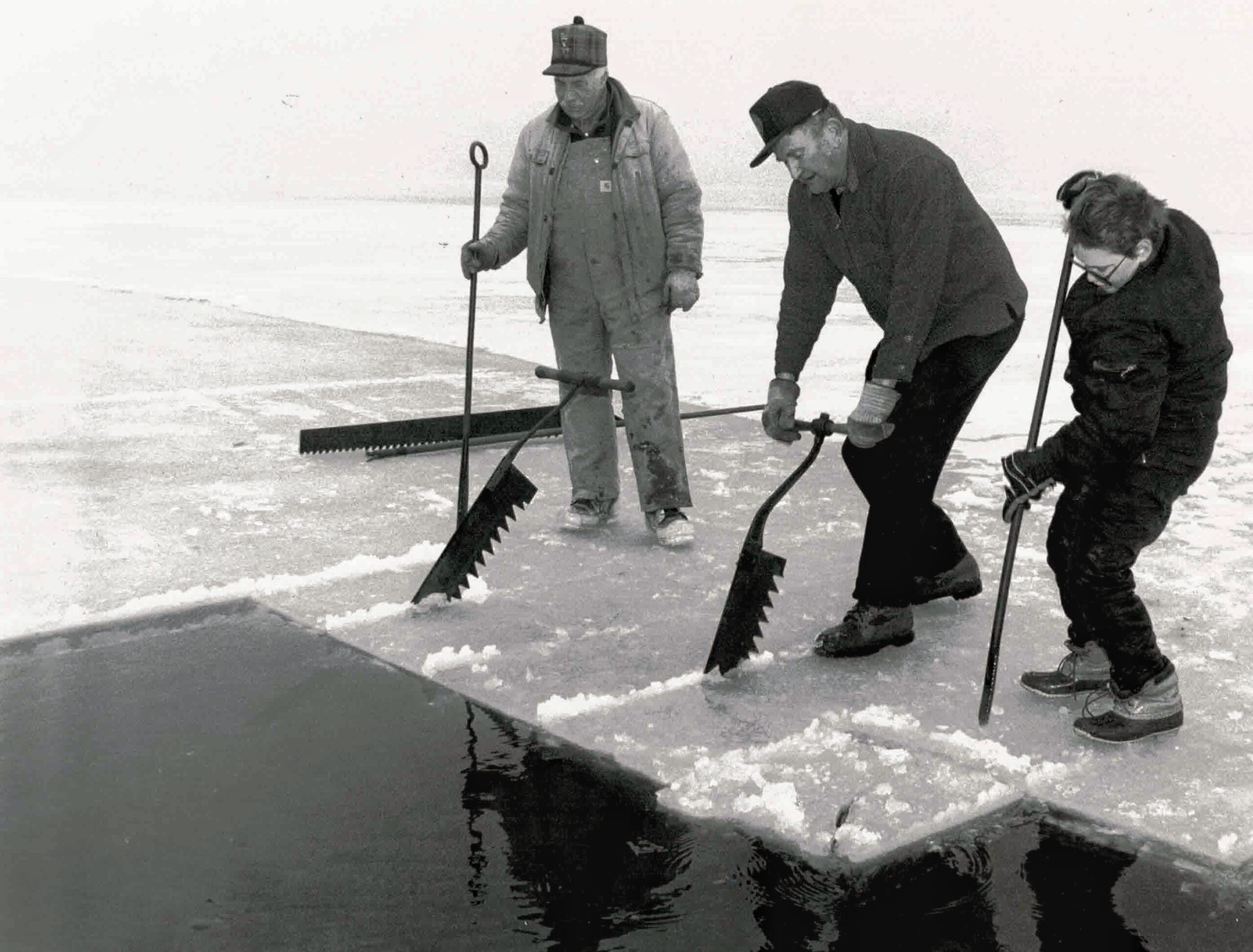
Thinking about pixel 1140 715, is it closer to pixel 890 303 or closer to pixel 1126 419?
pixel 1126 419

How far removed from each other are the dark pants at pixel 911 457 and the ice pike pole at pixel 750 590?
205mm

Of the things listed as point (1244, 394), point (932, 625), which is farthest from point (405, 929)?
point (1244, 394)

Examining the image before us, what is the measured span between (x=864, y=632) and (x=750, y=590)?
15.9 inches

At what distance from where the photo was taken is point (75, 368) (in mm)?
9805

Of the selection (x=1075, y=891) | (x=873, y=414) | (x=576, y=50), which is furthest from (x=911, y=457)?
(x=576, y=50)

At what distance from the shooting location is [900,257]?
4117 mm

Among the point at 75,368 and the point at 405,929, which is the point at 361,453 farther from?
the point at 405,929

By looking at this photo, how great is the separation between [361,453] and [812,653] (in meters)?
3.29

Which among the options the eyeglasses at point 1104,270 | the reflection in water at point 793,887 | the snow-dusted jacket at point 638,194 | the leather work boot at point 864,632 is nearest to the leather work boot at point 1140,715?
the reflection in water at point 793,887

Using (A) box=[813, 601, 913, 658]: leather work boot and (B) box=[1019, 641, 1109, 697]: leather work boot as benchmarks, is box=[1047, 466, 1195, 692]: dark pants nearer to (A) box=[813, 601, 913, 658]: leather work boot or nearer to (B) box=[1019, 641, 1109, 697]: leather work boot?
(B) box=[1019, 641, 1109, 697]: leather work boot

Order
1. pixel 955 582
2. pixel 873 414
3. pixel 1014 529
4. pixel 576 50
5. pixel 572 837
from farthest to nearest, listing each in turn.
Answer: pixel 576 50 → pixel 955 582 → pixel 873 414 → pixel 1014 529 → pixel 572 837

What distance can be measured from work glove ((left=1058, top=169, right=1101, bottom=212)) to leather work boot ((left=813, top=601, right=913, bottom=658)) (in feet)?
4.32

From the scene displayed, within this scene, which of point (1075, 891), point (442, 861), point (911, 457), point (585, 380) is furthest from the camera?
point (585, 380)

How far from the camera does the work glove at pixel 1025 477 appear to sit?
143 inches
